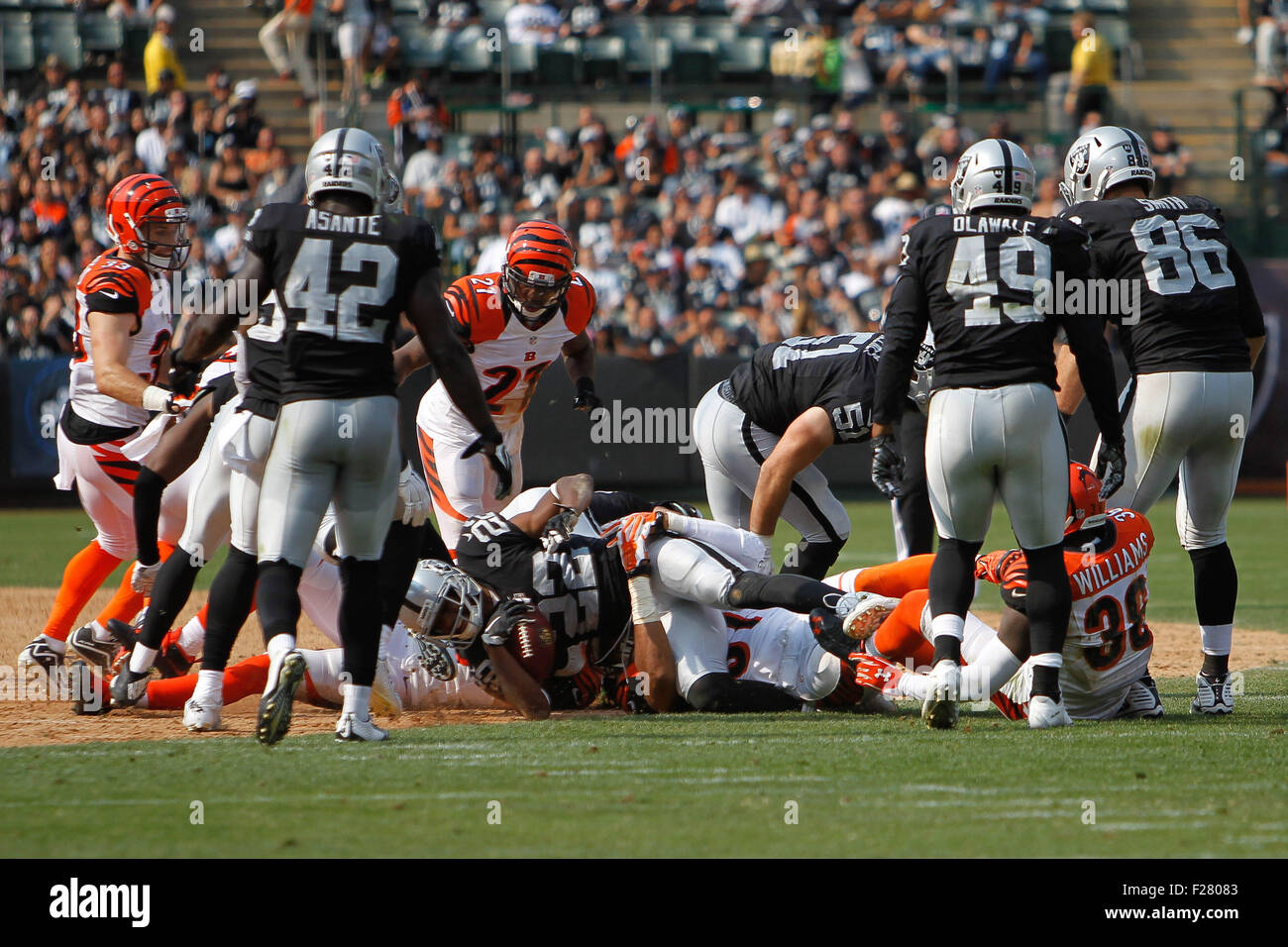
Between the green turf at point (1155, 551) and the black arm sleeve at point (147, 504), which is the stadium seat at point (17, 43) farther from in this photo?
the black arm sleeve at point (147, 504)

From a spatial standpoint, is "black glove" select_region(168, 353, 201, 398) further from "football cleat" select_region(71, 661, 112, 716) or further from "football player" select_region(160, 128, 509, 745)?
"football cleat" select_region(71, 661, 112, 716)

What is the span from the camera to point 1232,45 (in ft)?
68.5

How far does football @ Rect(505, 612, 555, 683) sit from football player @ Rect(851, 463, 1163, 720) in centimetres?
128

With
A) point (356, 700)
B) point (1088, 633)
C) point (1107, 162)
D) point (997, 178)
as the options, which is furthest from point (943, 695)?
point (1107, 162)

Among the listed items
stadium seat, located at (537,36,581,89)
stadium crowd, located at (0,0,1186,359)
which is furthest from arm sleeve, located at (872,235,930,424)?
stadium seat, located at (537,36,581,89)

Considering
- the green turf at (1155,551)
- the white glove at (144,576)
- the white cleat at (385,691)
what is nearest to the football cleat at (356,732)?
the white cleat at (385,691)

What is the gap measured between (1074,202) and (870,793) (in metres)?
3.01

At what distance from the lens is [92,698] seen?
6.03 metres

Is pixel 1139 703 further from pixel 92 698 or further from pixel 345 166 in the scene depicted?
pixel 92 698

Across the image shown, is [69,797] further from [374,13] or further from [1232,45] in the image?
[1232,45]

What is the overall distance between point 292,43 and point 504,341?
1300 centimetres

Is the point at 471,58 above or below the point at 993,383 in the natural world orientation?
above

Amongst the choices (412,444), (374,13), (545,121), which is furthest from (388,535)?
(374,13)

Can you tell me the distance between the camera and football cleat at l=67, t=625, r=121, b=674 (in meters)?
6.44
